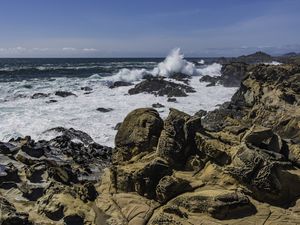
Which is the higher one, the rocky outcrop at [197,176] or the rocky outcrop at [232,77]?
the rocky outcrop at [197,176]

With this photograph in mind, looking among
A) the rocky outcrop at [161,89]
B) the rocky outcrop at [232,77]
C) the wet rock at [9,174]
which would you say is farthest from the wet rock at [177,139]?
the rocky outcrop at [232,77]

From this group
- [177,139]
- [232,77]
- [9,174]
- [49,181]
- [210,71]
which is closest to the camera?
[177,139]

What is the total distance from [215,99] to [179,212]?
87.0 feet

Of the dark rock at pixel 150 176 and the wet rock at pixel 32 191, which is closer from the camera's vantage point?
the dark rock at pixel 150 176

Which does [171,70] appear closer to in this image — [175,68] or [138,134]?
[175,68]

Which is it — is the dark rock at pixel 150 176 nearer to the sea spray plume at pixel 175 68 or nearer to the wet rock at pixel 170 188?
the wet rock at pixel 170 188

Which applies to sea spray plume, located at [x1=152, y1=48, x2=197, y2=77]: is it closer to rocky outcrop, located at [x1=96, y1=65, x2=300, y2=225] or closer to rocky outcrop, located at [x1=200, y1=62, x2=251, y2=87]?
rocky outcrop, located at [x1=200, y1=62, x2=251, y2=87]

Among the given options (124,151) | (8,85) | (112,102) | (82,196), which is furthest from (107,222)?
(8,85)

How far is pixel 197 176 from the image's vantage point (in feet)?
34.2

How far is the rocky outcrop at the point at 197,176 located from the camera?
9172 mm

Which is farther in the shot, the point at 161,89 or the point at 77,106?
the point at 161,89

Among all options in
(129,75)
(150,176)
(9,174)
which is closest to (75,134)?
(9,174)

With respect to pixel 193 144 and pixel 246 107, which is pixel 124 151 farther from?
pixel 246 107

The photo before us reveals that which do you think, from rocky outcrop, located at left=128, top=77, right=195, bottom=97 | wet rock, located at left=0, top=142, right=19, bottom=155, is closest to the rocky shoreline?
wet rock, located at left=0, top=142, right=19, bottom=155
